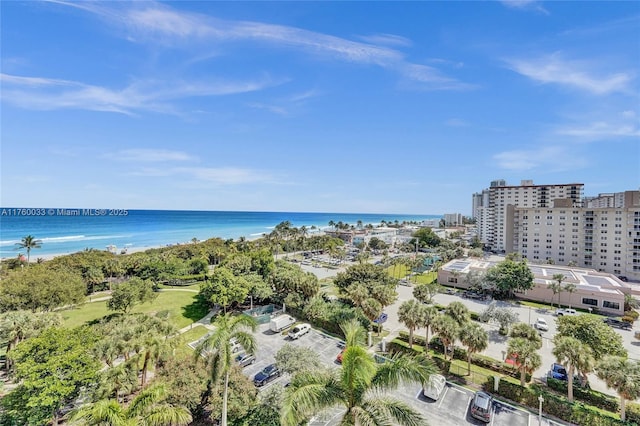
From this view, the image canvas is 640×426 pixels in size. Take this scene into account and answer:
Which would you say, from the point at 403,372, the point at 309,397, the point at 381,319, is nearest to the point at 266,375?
the point at 309,397

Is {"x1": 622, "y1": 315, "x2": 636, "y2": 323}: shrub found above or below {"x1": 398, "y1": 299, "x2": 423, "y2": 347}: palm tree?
below

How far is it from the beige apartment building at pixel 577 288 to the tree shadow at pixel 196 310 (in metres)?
40.1

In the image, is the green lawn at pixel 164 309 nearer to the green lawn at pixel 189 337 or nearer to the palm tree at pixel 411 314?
the green lawn at pixel 189 337

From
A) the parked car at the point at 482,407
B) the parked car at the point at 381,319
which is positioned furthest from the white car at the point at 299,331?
the parked car at the point at 482,407

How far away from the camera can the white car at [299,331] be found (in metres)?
28.1

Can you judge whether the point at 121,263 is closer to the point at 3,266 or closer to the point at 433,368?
the point at 3,266

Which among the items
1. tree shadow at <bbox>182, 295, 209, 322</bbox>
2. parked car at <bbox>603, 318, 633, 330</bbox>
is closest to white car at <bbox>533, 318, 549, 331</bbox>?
parked car at <bbox>603, 318, 633, 330</bbox>

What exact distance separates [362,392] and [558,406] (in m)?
16.9

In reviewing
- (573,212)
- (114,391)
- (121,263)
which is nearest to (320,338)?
(114,391)

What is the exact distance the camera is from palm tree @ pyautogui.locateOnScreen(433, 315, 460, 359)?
22.2 metres

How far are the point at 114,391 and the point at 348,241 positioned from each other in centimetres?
9691

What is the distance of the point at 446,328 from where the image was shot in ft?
73.2

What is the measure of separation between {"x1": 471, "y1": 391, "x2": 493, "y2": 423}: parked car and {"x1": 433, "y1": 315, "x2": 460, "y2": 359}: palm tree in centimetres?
432

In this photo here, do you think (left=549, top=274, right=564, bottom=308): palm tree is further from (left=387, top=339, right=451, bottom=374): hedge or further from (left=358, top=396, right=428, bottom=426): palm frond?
(left=358, top=396, right=428, bottom=426): palm frond
